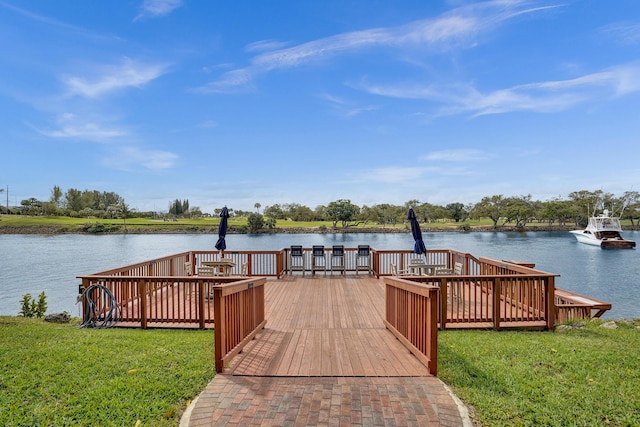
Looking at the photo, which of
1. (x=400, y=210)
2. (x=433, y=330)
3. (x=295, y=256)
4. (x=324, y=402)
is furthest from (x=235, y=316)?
(x=400, y=210)

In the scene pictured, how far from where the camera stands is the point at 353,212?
73000 millimetres

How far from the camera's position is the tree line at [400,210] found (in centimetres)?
6650

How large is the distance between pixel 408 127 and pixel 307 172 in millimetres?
19948

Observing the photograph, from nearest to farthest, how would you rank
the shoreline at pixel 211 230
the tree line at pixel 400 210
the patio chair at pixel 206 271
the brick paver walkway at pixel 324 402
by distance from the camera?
1. the brick paver walkway at pixel 324 402
2. the patio chair at pixel 206 271
3. the shoreline at pixel 211 230
4. the tree line at pixel 400 210

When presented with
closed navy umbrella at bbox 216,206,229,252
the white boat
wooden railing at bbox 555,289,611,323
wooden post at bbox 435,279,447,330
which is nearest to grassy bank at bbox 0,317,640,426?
wooden post at bbox 435,279,447,330

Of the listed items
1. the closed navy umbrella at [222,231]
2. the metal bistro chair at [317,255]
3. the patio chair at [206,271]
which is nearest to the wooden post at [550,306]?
the metal bistro chair at [317,255]

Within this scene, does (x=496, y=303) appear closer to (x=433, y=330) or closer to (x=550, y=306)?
(x=550, y=306)

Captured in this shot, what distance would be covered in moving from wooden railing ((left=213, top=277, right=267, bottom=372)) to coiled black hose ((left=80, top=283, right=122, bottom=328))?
281 centimetres

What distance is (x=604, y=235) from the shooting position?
131 ft

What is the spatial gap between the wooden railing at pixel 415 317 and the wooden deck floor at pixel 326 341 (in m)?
0.13

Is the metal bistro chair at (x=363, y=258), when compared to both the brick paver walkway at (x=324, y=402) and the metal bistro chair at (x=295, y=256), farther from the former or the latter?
the brick paver walkway at (x=324, y=402)

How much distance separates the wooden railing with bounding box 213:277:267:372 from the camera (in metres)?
3.62

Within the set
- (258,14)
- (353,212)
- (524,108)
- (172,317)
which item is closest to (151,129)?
(258,14)

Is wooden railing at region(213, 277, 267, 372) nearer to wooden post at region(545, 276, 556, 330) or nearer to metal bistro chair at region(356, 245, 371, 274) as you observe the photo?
wooden post at region(545, 276, 556, 330)
